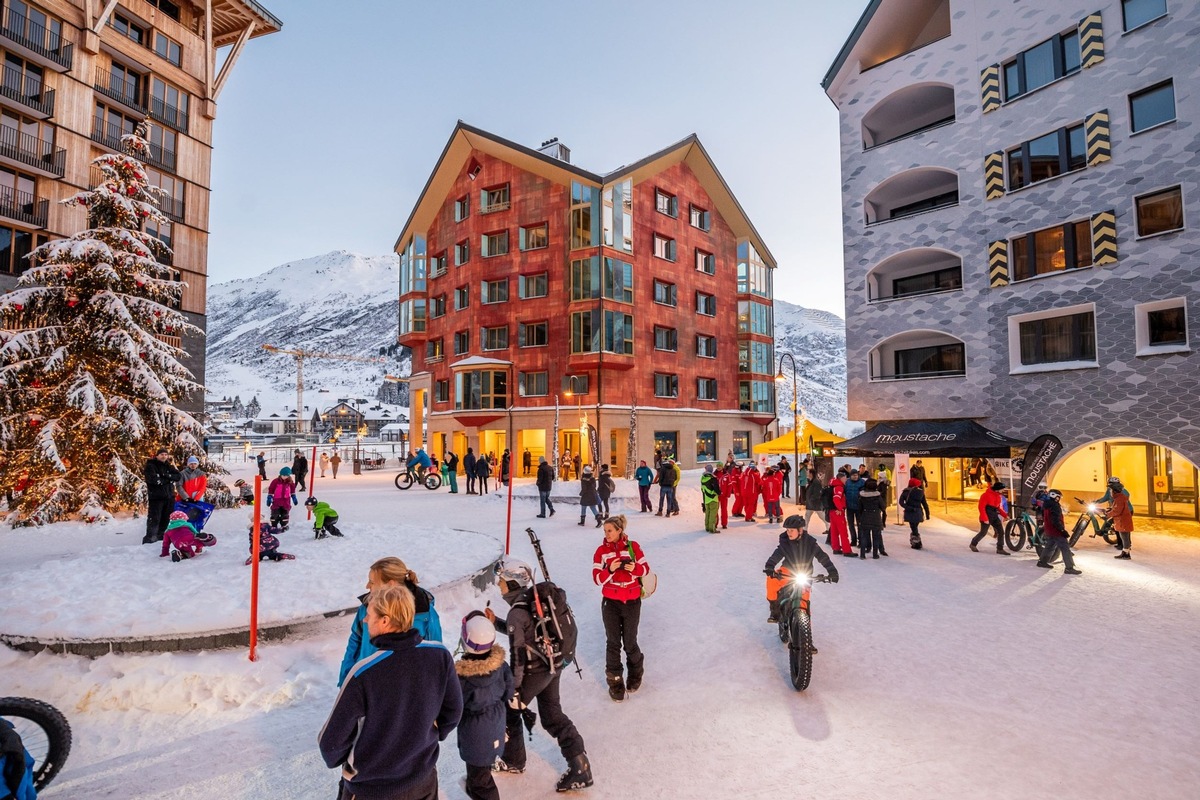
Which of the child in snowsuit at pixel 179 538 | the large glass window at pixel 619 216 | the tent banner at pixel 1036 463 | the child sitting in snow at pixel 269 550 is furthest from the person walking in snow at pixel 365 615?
the large glass window at pixel 619 216

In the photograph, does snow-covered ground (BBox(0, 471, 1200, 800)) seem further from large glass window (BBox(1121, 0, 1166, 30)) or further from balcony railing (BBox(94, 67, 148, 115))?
balcony railing (BBox(94, 67, 148, 115))

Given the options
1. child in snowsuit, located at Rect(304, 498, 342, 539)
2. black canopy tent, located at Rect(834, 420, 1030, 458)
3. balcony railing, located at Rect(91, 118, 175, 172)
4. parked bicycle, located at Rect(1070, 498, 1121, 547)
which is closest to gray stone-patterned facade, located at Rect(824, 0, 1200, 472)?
black canopy tent, located at Rect(834, 420, 1030, 458)

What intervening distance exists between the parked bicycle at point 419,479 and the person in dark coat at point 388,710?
2373cm

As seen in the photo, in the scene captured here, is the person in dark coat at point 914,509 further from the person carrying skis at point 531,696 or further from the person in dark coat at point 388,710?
the person in dark coat at point 388,710

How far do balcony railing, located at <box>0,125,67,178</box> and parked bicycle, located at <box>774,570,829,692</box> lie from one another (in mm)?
34493

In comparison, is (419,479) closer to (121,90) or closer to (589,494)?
(589,494)

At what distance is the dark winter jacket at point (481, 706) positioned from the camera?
346cm

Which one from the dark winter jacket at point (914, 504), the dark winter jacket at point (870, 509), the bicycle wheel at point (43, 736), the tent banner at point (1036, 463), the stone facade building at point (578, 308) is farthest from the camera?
the stone facade building at point (578, 308)

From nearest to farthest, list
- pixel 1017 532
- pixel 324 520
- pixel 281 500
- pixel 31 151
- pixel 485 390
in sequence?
pixel 324 520, pixel 281 500, pixel 1017 532, pixel 31 151, pixel 485 390

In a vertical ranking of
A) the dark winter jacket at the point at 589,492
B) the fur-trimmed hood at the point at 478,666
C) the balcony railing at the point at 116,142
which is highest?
the balcony railing at the point at 116,142

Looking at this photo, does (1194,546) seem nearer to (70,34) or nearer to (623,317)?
(623,317)

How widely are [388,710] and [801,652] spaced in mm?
4296

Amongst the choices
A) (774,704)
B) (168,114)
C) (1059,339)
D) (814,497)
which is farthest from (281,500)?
(168,114)

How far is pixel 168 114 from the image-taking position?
2994 cm
